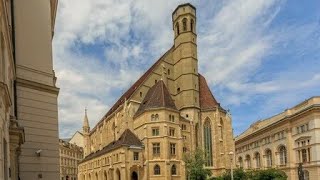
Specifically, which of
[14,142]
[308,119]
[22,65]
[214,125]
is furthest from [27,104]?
[214,125]

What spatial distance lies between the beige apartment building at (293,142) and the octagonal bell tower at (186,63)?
14.7 meters

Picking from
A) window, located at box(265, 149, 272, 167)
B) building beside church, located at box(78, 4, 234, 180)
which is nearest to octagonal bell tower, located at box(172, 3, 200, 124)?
building beside church, located at box(78, 4, 234, 180)

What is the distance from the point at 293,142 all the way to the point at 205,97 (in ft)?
60.0

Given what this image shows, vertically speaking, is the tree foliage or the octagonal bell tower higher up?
the octagonal bell tower

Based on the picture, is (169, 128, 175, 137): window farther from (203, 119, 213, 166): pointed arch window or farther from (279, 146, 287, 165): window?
(279, 146, 287, 165): window

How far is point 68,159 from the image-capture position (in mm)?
113312

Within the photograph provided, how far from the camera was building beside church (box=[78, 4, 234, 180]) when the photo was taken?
60.7 m

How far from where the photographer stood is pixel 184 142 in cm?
6631

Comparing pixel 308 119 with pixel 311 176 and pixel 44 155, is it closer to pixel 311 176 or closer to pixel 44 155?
pixel 311 176

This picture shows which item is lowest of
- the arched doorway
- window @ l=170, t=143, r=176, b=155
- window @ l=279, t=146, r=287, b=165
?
the arched doorway

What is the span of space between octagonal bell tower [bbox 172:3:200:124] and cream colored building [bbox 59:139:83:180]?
152ft

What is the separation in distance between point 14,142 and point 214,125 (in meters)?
57.3

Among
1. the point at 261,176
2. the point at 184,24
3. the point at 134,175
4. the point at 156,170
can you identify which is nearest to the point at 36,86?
the point at 261,176

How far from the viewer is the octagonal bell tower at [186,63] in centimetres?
7094
